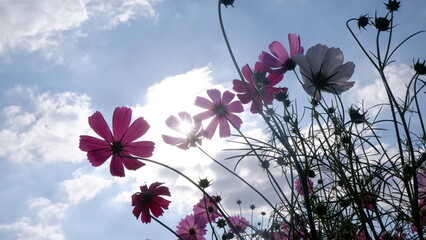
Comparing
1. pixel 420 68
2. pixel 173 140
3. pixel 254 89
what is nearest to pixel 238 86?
pixel 254 89

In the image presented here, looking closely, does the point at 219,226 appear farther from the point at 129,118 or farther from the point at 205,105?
the point at 129,118

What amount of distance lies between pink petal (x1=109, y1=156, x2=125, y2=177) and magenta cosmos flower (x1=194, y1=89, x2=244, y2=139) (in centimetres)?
31

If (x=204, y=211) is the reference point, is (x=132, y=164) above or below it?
below

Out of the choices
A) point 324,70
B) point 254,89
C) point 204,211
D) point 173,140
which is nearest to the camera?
point 324,70

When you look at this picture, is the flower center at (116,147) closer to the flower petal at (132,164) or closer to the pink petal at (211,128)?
the flower petal at (132,164)

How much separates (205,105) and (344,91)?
54 cm

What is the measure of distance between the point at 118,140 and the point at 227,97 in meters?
0.43

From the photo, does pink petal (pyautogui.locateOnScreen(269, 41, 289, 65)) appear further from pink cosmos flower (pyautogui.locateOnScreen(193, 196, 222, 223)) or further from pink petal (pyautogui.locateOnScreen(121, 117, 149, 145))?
pink cosmos flower (pyautogui.locateOnScreen(193, 196, 222, 223))

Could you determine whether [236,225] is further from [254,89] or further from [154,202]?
[254,89]

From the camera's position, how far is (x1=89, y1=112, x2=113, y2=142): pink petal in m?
0.91

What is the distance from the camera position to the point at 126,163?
1.00 metres

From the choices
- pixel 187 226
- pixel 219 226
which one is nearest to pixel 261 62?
pixel 219 226

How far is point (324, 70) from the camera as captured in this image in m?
0.81

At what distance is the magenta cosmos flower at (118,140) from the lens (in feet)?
3.04
